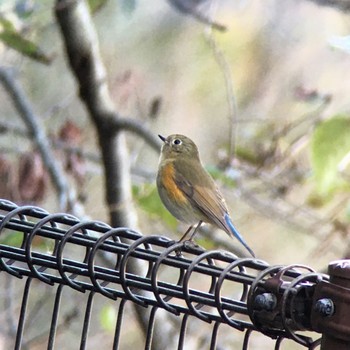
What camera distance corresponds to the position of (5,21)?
3.24 meters

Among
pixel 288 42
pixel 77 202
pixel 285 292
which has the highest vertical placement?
pixel 288 42

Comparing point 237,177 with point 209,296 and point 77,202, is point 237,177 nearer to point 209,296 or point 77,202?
point 77,202

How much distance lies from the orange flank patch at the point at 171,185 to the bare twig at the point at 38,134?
2.55 feet

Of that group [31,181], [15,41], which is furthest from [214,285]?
[31,181]

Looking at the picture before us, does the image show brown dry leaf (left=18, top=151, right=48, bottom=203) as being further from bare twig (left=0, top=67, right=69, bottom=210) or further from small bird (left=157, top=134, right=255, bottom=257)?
small bird (left=157, top=134, right=255, bottom=257)

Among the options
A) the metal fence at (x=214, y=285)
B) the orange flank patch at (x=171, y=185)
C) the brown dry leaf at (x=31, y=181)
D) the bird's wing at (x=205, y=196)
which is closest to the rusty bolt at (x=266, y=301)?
the metal fence at (x=214, y=285)

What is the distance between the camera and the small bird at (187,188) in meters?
2.84

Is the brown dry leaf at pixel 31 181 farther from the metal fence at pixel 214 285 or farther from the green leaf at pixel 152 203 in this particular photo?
the metal fence at pixel 214 285

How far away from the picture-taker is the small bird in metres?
2.84

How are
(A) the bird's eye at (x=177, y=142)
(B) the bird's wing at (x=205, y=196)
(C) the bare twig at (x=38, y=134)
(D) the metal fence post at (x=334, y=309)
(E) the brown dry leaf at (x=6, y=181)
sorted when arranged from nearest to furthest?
(D) the metal fence post at (x=334, y=309) < (B) the bird's wing at (x=205, y=196) < (A) the bird's eye at (x=177, y=142) < (C) the bare twig at (x=38, y=134) < (E) the brown dry leaf at (x=6, y=181)

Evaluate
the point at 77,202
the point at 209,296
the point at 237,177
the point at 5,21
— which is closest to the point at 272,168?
the point at 237,177

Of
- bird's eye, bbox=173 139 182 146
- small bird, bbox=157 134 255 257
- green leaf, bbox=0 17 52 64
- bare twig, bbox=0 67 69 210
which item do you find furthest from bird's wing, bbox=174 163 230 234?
bare twig, bbox=0 67 69 210

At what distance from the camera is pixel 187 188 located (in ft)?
9.73

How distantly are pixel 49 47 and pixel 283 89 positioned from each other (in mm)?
1402
